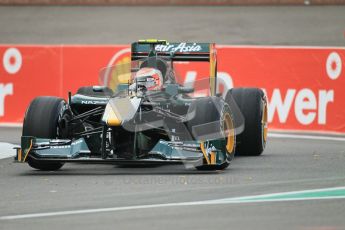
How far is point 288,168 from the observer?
1552 cm

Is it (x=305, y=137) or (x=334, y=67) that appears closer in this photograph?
(x=305, y=137)

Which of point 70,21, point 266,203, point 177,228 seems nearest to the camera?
point 177,228

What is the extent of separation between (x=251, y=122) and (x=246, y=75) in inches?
188

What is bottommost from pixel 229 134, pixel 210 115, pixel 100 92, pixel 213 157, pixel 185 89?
pixel 213 157

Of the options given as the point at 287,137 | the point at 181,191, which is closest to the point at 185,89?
the point at 181,191

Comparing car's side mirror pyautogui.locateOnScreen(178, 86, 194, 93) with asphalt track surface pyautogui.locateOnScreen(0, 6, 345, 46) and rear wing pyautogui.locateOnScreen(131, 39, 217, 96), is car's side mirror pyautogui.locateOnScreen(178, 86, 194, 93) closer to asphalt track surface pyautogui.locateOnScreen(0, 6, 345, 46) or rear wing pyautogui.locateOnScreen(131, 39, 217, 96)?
rear wing pyautogui.locateOnScreen(131, 39, 217, 96)

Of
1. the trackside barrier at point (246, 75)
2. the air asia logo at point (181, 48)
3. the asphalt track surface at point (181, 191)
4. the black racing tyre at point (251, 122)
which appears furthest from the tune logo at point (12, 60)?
the black racing tyre at point (251, 122)

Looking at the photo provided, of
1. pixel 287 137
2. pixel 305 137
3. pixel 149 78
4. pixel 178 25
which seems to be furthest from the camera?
pixel 178 25

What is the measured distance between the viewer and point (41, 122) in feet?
50.3

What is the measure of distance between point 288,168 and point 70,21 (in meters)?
18.8

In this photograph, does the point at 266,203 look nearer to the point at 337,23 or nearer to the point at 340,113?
the point at 340,113

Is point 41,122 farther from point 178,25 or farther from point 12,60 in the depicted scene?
point 178,25

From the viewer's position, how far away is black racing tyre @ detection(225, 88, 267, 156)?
17.5m

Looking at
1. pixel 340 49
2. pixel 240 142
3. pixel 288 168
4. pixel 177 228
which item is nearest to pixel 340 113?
pixel 340 49
